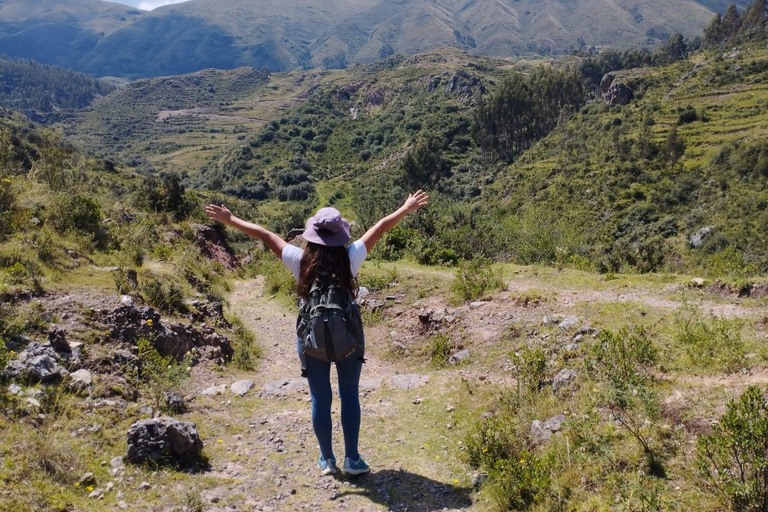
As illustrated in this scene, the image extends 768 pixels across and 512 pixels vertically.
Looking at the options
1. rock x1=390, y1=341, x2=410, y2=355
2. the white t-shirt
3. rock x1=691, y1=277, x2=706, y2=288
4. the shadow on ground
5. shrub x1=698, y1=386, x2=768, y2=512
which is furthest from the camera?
rock x1=390, y1=341, x2=410, y2=355

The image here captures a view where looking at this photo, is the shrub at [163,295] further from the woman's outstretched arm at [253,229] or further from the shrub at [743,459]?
the shrub at [743,459]

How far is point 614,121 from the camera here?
5903 centimetres

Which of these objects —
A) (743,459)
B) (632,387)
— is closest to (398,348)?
(632,387)

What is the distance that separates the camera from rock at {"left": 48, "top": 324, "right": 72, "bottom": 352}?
17.4ft

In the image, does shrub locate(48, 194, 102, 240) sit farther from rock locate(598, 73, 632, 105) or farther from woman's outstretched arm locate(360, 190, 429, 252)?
rock locate(598, 73, 632, 105)

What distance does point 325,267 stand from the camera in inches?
146

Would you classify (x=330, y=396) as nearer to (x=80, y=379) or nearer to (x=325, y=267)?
(x=325, y=267)

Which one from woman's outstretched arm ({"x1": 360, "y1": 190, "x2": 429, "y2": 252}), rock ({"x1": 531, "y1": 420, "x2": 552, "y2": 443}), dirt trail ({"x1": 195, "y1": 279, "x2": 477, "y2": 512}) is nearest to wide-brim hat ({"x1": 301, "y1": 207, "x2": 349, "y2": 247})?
woman's outstretched arm ({"x1": 360, "y1": 190, "x2": 429, "y2": 252})

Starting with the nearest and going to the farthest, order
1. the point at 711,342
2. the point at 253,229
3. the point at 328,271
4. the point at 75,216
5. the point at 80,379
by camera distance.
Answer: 1. the point at 328,271
2. the point at 253,229
3. the point at 711,342
4. the point at 80,379
5. the point at 75,216

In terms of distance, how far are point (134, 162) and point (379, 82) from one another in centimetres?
6919

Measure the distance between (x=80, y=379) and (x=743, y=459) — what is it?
5.88 meters

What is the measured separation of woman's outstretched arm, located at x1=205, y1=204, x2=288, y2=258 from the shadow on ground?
7.20 ft

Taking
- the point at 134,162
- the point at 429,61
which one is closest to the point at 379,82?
the point at 429,61

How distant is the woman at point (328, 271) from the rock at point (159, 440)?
1.24m
